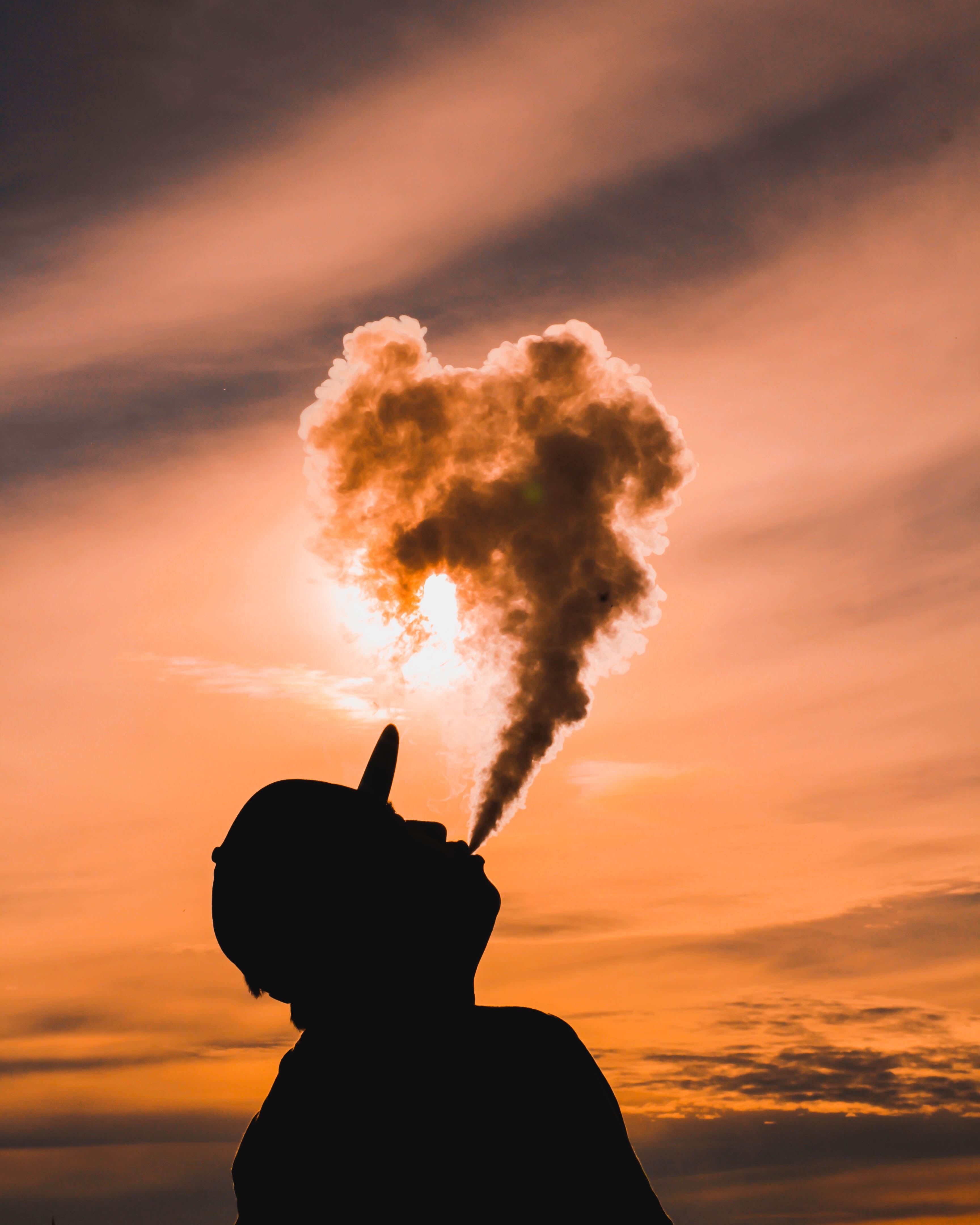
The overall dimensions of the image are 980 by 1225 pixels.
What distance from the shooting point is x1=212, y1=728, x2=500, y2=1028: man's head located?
510cm

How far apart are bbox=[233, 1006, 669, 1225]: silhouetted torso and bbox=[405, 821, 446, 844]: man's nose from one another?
893 mm

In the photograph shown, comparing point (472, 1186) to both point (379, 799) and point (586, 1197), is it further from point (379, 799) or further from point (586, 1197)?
point (379, 799)

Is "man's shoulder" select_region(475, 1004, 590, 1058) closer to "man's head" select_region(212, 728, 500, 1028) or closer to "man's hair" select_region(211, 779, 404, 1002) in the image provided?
"man's head" select_region(212, 728, 500, 1028)

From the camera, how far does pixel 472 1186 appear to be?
4.52m

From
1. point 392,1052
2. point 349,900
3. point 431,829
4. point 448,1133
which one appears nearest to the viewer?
point 448,1133

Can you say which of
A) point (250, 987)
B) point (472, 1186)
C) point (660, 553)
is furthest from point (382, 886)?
point (660, 553)

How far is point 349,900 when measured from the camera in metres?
5.14

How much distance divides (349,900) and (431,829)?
620 millimetres

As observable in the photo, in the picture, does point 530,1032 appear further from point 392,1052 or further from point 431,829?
point 431,829

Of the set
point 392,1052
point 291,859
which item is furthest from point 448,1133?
point 291,859

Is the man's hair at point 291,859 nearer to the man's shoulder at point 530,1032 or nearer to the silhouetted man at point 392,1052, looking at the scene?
the silhouetted man at point 392,1052

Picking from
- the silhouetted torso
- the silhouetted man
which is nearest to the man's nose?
the silhouetted man

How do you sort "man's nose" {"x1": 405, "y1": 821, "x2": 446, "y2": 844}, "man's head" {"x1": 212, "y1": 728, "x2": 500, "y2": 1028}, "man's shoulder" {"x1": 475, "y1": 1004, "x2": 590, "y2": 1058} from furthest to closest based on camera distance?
"man's nose" {"x1": 405, "y1": 821, "x2": 446, "y2": 844}, "man's head" {"x1": 212, "y1": 728, "x2": 500, "y2": 1028}, "man's shoulder" {"x1": 475, "y1": 1004, "x2": 590, "y2": 1058}

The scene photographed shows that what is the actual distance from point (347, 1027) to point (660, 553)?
8.37 meters
